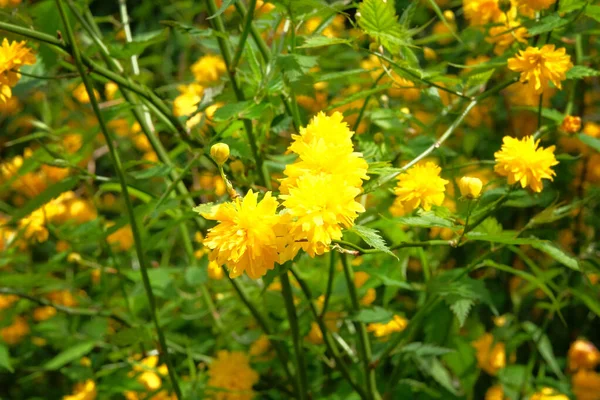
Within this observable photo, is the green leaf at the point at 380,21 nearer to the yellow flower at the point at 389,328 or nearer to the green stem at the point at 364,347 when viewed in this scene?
the green stem at the point at 364,347

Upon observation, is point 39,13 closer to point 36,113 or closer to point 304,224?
point 304,224

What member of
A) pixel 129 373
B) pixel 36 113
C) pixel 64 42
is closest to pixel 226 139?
pixel 64 42

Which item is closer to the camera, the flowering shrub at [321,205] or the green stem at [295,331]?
the flowering shrub at [321,205]

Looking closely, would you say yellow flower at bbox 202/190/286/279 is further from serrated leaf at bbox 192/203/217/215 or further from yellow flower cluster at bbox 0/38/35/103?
yellow flower cluster at bbox 0/38/35/103

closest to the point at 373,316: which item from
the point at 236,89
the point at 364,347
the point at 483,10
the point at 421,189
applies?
the point at 364,347

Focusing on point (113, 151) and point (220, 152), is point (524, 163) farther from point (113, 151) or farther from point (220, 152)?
point (113, 151)

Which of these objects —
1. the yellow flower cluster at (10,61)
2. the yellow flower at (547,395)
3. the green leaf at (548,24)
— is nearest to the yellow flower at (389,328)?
the yellow flower at (547,395)

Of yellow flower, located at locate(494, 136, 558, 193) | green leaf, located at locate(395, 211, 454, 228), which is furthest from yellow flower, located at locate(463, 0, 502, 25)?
green leaf, located at locate(395, 211, 454, 228)
